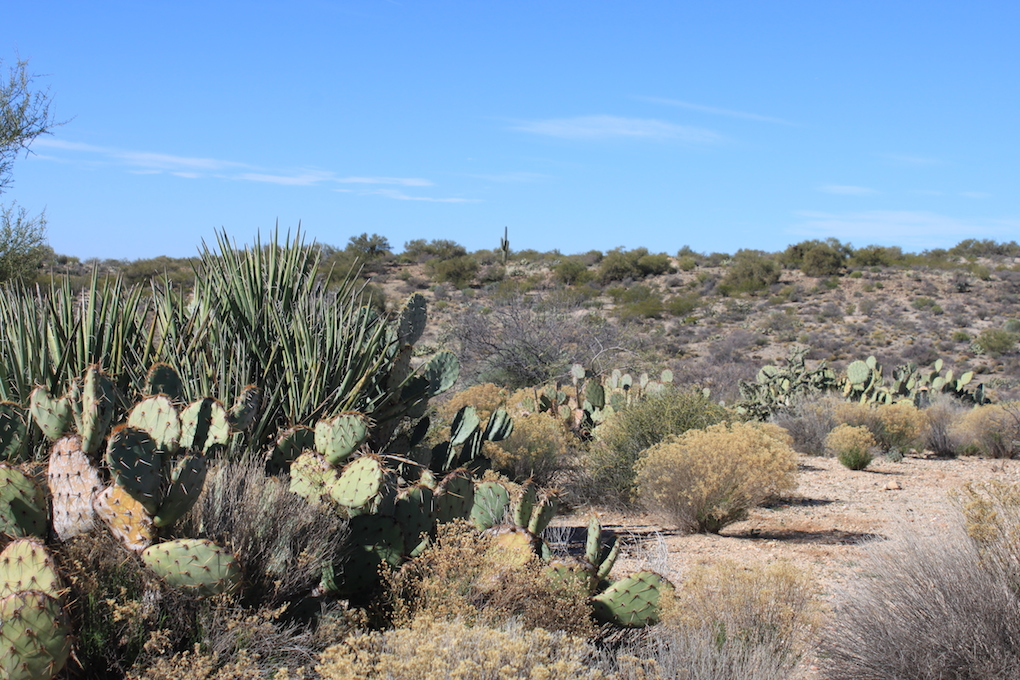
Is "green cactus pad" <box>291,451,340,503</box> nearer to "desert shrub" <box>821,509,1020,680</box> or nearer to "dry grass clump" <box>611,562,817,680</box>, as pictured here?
"dry grass clump" <box>611,562,817,680</box>

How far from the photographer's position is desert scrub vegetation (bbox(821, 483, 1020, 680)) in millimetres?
3914

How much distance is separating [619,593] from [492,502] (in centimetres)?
103

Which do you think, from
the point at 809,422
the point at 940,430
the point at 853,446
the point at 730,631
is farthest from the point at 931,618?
the point at 940,430

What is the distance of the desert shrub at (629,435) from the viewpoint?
9.46m

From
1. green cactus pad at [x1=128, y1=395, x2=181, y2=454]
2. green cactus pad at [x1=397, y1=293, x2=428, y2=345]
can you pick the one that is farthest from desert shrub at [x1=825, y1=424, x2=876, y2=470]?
green cactus pad at [x1=128, y1=395, x2=181, y2=454]

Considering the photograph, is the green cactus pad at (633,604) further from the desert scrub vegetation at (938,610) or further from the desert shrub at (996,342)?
the desert shrub at (996,342)

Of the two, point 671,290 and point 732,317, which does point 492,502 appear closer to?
point 732,317

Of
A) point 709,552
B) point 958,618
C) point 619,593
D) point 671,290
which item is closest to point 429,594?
point 619,593

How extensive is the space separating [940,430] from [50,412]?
554 inches

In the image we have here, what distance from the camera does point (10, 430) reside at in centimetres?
458

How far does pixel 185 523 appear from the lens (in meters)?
3.92

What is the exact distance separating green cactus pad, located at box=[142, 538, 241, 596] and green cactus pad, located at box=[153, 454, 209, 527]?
17 centimetres

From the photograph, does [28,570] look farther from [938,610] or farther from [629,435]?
[629,435]

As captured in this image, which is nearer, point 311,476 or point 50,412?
point 50,412
